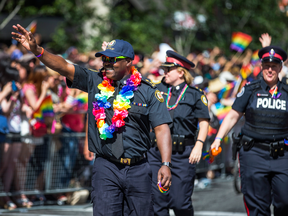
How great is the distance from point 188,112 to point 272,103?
41.5 inches

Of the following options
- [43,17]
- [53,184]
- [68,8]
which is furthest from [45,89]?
[43,17]

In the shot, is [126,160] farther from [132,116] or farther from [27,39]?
[27,39]

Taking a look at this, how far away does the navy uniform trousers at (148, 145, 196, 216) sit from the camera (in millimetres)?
5238

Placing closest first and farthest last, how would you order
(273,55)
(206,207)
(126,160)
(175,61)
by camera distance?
(126,160) < (273,55) < (175,61) < (206,207)

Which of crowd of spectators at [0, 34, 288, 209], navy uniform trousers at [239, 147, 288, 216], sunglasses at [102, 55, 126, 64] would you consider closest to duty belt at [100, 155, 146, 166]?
sunglasses at [102, 55, 126, 64]

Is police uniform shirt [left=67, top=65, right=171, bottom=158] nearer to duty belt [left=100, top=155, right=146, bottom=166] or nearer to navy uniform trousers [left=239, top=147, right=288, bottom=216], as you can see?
duty belt [left=100, top=155, right=146, bottom=166]

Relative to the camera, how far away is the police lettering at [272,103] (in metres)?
5.06

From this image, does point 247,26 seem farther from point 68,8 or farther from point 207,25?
point 68,8

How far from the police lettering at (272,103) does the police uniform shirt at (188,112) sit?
2.46 ft

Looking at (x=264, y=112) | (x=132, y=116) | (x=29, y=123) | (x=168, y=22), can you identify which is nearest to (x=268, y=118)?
(x=264, y=112)

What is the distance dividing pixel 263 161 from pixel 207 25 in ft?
63.5

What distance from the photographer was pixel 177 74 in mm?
5805

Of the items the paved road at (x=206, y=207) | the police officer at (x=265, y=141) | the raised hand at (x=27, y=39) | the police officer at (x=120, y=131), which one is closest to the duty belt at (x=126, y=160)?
the police officer at (x=120, y=131)

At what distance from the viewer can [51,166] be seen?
24.3 ft
